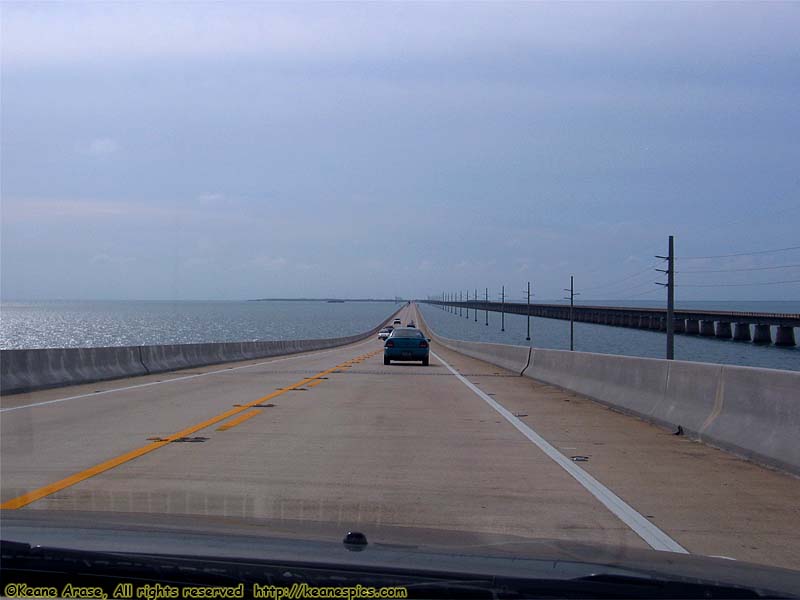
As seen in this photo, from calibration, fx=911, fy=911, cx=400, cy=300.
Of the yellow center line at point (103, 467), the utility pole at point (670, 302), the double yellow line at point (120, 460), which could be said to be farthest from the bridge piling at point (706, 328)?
the yellow center line at point (103, 467)

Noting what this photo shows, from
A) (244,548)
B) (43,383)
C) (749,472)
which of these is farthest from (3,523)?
(43,383)

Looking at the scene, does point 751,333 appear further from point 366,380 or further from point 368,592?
point 368,592

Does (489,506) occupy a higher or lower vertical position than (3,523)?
lower

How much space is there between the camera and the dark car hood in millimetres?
4504

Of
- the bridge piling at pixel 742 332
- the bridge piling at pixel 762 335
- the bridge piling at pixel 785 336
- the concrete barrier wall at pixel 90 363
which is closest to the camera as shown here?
the concrete barrier wall at pixel 90 363

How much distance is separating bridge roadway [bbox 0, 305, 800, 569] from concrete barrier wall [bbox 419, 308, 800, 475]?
0.97 feet

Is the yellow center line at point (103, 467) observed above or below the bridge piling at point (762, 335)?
above

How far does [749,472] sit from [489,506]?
3691 mm

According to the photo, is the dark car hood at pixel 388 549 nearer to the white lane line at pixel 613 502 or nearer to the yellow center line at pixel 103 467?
the white lane line at pixel 613 502

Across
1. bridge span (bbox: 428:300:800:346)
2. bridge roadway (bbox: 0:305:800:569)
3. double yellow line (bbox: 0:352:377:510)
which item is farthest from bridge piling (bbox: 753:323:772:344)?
double yellow line (bbox: 0:352:377:510)

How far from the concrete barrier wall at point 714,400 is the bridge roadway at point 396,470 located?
295 millimetres

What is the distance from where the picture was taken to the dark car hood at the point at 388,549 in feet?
14.8

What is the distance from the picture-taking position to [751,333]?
11131 cm

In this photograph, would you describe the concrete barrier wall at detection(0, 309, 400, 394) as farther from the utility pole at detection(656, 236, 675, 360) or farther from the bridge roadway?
the utility pole at detection(656, 236, 675, 360)
